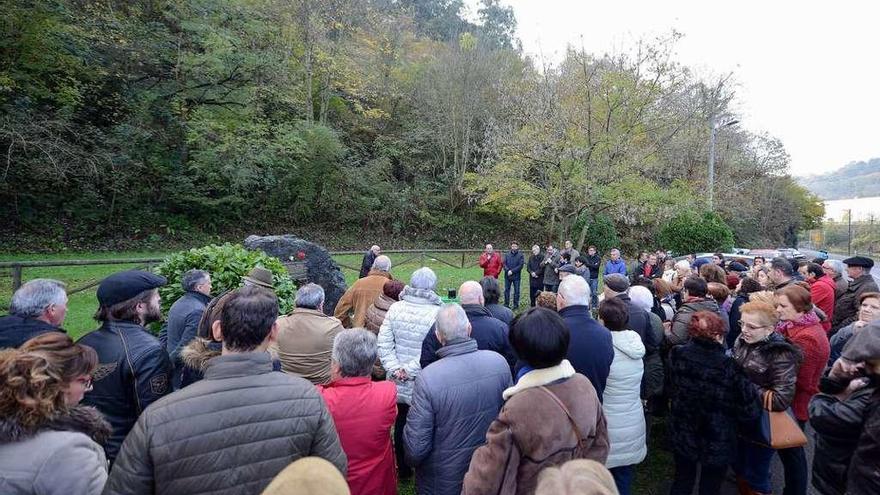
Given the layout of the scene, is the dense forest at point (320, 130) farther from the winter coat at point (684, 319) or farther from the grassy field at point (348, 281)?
the winter coat at point (684, 319)

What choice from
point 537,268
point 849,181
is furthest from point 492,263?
point 849,181

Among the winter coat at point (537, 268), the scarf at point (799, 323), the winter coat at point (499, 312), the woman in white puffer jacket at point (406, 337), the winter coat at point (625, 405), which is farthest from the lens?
the winter coat at point (537, 268)

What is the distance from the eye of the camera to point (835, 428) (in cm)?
236

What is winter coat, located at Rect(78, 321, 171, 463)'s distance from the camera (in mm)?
2531

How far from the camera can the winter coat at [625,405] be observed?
3312 millimetres

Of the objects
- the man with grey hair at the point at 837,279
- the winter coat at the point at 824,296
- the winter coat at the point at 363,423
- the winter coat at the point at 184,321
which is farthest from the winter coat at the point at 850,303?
the winter coat at the point at 184,321

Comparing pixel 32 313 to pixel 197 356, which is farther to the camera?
pixel 32 313

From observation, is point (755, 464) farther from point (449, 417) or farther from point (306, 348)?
point (306, 348)

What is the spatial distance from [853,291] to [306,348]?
23.4 ft

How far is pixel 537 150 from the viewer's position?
1276 cm

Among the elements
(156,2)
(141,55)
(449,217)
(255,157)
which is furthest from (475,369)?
(449,217)

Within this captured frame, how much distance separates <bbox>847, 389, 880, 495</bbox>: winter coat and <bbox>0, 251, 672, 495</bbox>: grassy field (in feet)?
6.77

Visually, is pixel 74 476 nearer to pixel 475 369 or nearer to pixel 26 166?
pixel 475 369

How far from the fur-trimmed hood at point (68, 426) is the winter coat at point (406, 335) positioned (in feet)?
7.22
